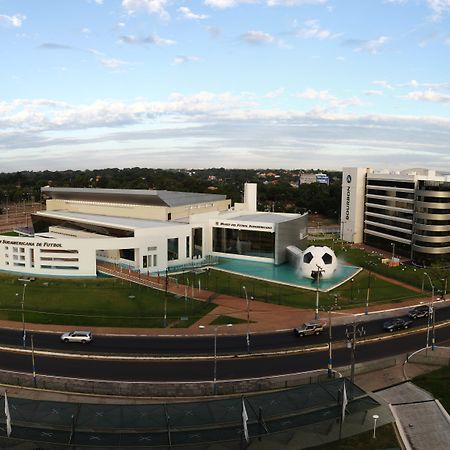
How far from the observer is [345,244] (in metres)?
124

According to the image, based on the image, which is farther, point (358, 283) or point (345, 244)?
point (345, 244)

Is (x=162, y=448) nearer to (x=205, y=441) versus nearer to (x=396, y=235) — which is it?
(x=205, y=441)

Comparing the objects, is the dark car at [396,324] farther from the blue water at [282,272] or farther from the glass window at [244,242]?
the glass window at [244,242]

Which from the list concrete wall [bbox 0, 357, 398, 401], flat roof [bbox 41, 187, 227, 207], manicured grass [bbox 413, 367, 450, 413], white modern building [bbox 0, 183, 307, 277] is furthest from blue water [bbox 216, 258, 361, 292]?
concrete wall [bbox 0, 357, 398, 401]

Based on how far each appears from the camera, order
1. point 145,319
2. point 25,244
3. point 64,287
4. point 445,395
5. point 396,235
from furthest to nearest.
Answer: point 396,235
point 25,244
point 64,287
point 145,319
point 445,395

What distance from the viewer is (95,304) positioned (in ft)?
215

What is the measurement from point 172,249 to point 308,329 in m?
44.4

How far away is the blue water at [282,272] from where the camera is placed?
7738 cm

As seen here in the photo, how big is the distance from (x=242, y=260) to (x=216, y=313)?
3668 cm

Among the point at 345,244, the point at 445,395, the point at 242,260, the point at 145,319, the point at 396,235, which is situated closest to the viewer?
the point at 445,395

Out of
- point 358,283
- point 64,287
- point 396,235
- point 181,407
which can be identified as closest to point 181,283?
point 64,287

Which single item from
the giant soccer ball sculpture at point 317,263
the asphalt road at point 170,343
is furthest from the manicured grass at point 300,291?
the asphalt road at point 170,343

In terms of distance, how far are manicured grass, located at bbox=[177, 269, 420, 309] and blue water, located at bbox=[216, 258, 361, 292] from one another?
5.72 ft

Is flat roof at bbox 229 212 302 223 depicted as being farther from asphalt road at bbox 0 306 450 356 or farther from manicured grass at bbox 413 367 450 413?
manicured grass at bbox 413 367 450 413
